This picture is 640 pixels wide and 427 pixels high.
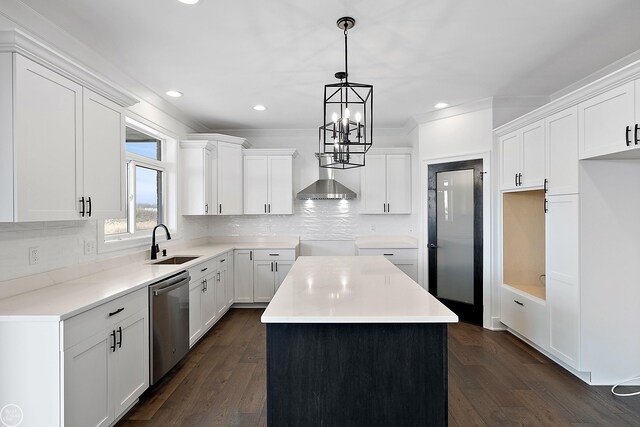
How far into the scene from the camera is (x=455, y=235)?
4137mm

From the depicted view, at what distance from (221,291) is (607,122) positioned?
4.10m

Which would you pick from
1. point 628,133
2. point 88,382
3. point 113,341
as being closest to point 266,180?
point 113,341

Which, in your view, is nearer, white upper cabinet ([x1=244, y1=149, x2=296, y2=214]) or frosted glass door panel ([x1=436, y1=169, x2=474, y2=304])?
frosted glass door panel ([x1=436, y1=169, x2=474, y2=304])

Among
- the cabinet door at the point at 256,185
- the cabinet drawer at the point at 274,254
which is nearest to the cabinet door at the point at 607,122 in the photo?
the cabinet drawer at the point at 274,254

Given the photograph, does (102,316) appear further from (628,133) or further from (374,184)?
(374,184)

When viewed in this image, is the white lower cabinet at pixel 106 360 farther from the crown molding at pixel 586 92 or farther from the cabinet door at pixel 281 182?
the crown molding at pixel 586 92

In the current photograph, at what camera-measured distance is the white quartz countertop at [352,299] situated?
1.56 meters

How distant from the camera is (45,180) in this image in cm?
188

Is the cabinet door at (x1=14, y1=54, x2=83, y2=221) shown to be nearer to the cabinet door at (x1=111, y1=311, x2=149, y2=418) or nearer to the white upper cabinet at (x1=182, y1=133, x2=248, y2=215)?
the cabinet door at (x1=111, y1=311, x2=149, y2=418)

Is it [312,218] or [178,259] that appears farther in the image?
[312,218]

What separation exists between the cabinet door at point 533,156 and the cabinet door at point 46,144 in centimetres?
376

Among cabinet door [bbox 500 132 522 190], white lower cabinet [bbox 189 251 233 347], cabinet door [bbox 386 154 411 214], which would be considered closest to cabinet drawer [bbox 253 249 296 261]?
white lower cabinet [bbox 189 251 233 347]

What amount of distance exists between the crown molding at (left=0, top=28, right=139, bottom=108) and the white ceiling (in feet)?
1.27

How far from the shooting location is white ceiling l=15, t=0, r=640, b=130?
6.81 feet
